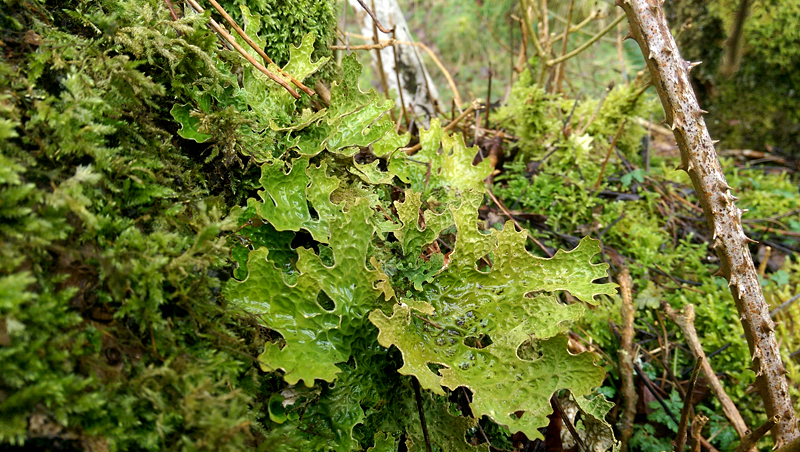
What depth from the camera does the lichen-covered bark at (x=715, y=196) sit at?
142 cm

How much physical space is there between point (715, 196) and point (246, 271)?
148 centimetres

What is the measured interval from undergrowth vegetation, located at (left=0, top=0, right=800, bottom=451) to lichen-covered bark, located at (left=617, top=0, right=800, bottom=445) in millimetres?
438

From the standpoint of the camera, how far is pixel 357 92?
1497mm

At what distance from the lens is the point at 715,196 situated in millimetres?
1438

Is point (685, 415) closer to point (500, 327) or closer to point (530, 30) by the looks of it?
point (500, 327)

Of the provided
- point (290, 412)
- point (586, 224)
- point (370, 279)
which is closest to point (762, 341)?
point (586, 224)

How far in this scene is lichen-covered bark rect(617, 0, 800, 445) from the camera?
4.65 ft

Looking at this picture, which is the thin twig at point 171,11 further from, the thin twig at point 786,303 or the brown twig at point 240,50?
the thin twig at point 786,303

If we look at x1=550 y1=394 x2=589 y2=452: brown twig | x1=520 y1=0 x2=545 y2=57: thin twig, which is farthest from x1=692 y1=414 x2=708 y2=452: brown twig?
x1=520 y1=0 x2=545 y2=57: thin twig

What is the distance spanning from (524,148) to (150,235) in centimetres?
232

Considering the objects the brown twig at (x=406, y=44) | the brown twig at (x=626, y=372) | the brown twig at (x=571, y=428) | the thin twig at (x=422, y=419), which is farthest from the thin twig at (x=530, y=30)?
the thin twig at (x=422, y=419)

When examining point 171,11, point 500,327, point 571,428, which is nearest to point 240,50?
point 171,11

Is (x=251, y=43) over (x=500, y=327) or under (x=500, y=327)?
over

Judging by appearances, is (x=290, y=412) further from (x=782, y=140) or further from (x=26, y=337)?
(x=782, y=140)
